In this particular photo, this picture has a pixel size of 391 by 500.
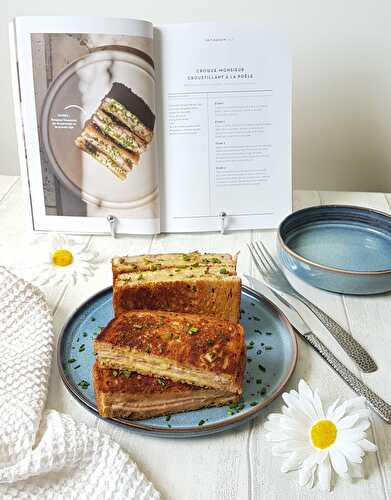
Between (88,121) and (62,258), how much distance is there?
0.27 m

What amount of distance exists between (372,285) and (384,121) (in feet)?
2.32

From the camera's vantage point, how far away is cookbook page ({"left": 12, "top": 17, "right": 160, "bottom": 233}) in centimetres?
114

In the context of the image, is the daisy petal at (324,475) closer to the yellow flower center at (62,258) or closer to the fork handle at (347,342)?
the fork handle at (347,342)

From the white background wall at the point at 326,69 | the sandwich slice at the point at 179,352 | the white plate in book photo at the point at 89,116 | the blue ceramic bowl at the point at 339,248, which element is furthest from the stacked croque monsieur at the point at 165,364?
the white background wall at the point at 326,69

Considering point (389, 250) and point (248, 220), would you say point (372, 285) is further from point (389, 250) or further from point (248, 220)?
point (248, 220)

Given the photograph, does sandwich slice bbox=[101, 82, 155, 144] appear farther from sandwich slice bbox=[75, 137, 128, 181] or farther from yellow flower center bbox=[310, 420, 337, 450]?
yellow flower center bbox=[310, 420, 337, 450]

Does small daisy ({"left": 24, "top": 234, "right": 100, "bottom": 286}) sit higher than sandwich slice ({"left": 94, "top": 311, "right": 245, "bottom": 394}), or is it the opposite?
sandwich slice ({"left": 94, "top": 311, "right": 245, "bottom": 394})

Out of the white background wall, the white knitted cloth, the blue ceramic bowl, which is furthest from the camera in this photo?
the white background wall

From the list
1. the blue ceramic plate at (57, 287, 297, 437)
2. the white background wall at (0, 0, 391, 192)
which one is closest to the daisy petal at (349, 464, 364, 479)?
the blue ceramic plate at (57, 287, 297, 437)

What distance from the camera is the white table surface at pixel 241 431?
70cm

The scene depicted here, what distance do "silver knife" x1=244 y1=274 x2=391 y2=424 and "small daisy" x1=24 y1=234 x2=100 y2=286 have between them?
0.31 m

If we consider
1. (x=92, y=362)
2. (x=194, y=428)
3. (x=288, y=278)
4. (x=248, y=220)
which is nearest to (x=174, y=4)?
(x=248, y=220)

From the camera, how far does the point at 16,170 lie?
1.77m

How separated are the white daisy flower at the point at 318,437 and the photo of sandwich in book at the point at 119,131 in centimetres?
62
